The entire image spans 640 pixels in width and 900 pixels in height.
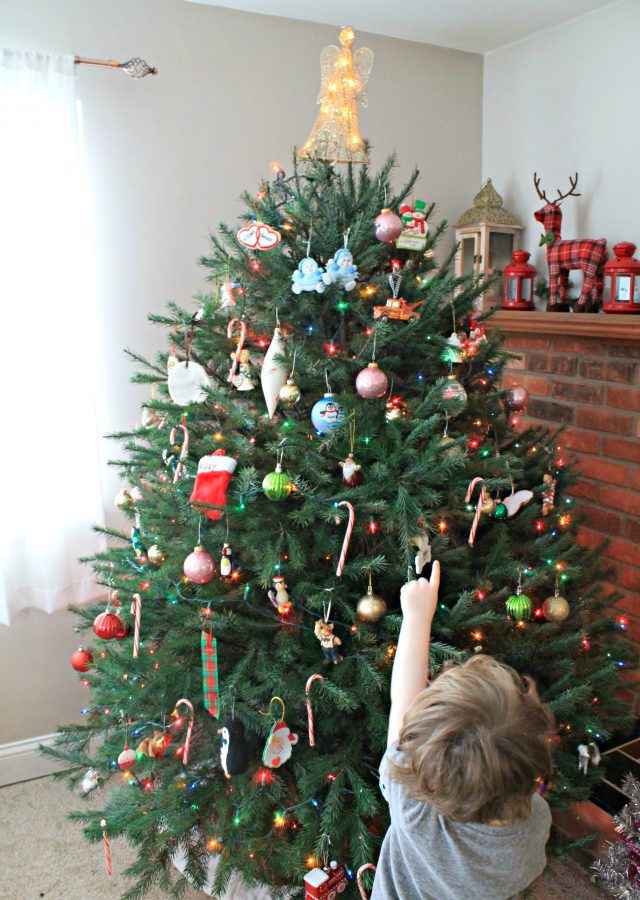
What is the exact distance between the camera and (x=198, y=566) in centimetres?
142

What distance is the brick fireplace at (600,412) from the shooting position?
2.42 metres

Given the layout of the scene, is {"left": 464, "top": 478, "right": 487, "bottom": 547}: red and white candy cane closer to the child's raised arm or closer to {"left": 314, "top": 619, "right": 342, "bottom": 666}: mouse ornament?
the child's raised arm

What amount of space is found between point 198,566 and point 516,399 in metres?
0.84

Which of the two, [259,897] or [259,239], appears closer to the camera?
[259,239]

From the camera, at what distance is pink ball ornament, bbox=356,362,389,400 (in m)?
1.42

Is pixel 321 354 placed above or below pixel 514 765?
above

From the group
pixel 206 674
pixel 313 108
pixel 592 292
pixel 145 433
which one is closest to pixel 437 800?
pixel 206 674

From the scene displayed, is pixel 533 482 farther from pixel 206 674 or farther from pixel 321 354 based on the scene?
pixel 206 674

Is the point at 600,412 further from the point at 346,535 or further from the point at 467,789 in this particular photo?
the point at 467,789

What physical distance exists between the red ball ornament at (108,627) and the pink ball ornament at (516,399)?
3.32 ft

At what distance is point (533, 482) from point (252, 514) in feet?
2.13

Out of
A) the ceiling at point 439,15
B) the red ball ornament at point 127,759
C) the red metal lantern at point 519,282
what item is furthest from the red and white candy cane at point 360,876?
the ceiling at point 439,15

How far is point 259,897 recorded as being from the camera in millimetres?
1624

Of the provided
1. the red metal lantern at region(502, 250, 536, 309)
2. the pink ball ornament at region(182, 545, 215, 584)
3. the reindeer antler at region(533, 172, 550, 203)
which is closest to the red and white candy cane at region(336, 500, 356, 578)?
the pink ball ornament at region(182, 545, 215, 584)
